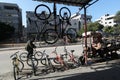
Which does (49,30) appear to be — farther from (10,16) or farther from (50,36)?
(10,16)

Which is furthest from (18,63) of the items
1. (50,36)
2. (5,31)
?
(5,31)

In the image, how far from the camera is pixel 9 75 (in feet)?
37.6

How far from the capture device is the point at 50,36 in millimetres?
13078

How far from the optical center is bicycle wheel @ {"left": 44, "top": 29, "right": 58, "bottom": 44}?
42.4ft

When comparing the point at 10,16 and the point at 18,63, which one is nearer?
the point at 18,63

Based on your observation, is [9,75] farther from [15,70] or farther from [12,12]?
[12,12]

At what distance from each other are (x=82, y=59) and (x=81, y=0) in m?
3.54

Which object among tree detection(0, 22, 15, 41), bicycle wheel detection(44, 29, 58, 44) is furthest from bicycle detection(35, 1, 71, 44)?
tree detection(0, 22, 15, 41)

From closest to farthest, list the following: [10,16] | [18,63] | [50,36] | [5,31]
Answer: [18,63], [50,36], [5,31], [10,16]

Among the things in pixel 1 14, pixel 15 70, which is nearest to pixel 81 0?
pixel 15 70

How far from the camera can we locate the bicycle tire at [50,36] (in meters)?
12.9

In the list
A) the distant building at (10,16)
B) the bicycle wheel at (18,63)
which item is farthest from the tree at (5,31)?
the bicycle wheel at (18,63)

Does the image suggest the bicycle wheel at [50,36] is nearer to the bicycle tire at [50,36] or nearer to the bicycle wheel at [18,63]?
the bicycle tire at [50,36]

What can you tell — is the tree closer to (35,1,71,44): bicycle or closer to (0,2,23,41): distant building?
(0,2,23,41): distant building
